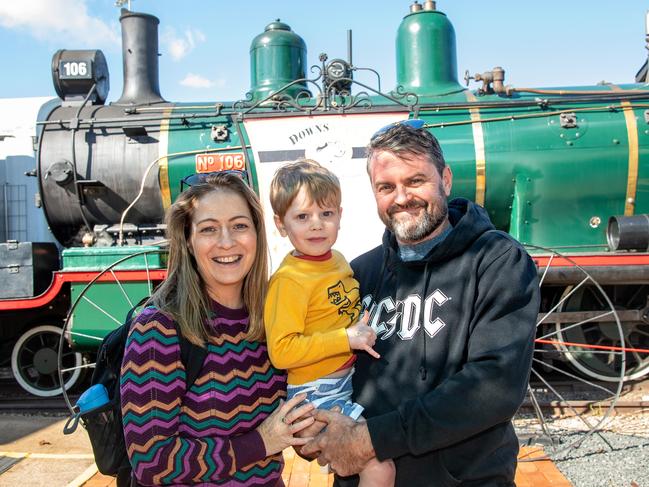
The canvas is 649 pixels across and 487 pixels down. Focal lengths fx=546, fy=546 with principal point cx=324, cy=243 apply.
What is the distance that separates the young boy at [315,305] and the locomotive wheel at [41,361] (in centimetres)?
442

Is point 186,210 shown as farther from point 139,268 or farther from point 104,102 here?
point 104,102

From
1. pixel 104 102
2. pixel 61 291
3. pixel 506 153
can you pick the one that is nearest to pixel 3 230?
pixel 104 102

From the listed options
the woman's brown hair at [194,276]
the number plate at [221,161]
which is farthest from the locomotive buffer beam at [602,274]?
the woman's brown hair at [194,276]

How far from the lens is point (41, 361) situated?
5.50 metres

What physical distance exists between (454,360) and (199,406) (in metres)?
0.73

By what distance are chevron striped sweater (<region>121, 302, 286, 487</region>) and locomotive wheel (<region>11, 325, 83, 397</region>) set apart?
4.41 m

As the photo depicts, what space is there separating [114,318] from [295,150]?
7.20 feet

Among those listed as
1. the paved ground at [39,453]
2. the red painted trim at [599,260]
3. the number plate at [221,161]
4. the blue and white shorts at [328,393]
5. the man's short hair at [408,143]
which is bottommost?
the paved ground at [39,453]

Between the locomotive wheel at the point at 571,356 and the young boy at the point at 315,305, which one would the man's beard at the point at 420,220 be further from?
the locomotive wheel at the point at 571,356

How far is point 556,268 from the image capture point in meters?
4.73

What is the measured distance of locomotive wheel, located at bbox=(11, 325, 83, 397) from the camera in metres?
5.47

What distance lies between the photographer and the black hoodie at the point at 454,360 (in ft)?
4.69

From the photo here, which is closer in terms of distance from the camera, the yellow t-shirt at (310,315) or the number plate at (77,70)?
the yellow t-shirt at (310,315)

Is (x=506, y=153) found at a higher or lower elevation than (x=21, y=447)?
higher
